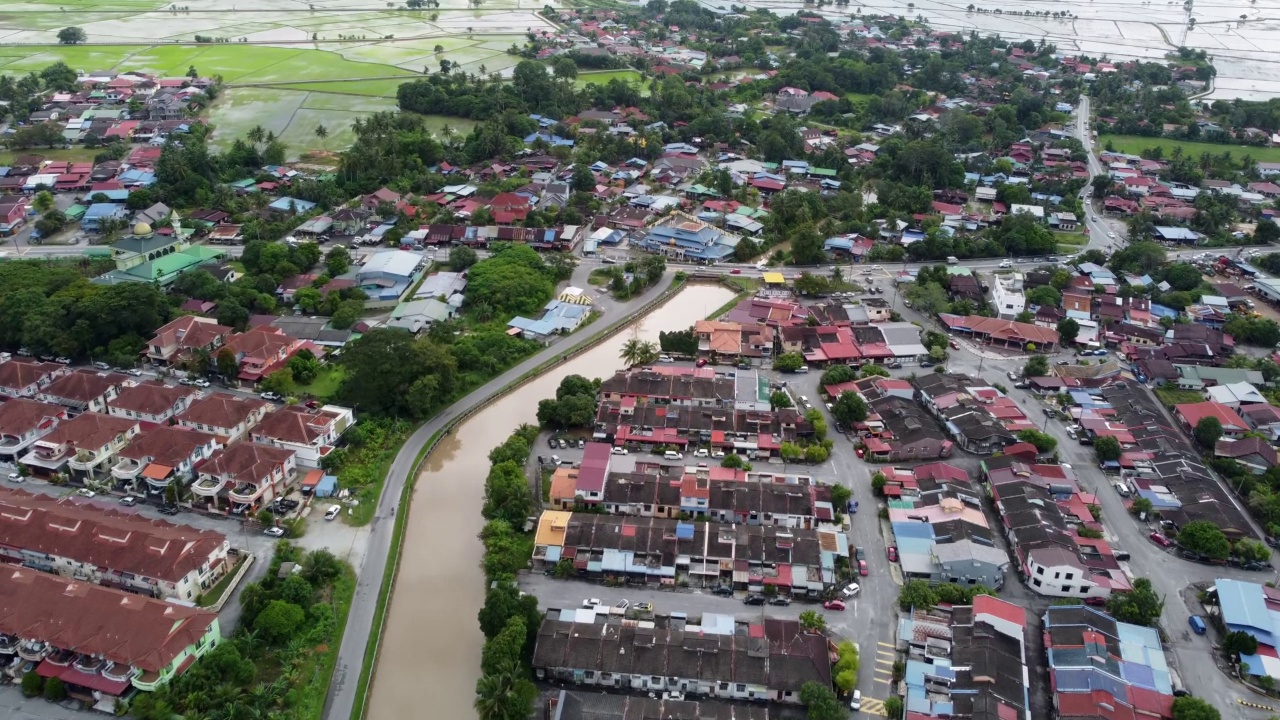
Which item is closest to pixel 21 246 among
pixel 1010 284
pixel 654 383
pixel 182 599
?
pixel 182 599

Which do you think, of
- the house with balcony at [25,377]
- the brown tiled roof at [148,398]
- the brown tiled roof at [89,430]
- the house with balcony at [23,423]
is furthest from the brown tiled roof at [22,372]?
the brown tiled roof at [89,430]

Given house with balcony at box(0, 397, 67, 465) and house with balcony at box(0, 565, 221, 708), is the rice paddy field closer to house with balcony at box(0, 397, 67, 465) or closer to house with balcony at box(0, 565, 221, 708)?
house with balcony at box(0, 397, 67, 465)

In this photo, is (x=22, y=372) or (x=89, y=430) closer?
(x=89, y=430)

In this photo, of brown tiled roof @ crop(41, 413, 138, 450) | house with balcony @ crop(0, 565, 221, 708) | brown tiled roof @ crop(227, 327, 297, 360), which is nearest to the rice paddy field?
brown tiled roof @ crop(227, 327, 297, 360)

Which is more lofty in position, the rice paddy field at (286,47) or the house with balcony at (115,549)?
the rice paddy field at (286,47)

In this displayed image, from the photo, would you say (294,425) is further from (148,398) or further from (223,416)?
(148,398)

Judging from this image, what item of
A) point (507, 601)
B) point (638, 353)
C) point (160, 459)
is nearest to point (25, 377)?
point (160, 459)

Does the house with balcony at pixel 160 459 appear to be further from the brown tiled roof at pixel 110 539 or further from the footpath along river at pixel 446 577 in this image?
the footpath along river at pixel 446 577

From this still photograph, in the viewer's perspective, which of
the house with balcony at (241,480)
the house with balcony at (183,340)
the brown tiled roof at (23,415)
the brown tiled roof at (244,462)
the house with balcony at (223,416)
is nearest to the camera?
the house with balcony at (241,480)
